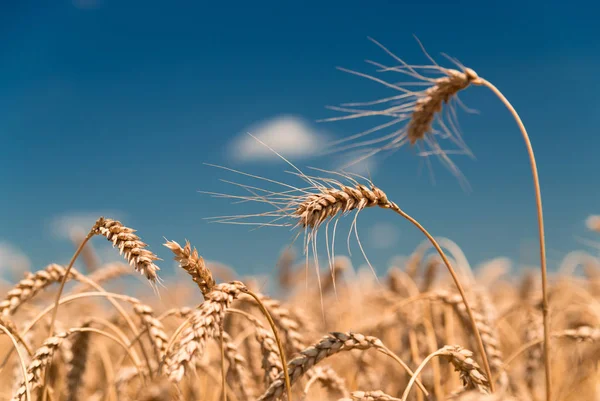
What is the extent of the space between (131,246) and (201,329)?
38 centimetres

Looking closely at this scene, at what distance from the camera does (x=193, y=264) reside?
1.53m

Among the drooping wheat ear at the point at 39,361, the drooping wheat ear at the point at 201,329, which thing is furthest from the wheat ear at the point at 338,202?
the drooping wheat ear at the point at 39,361

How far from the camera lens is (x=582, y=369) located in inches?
132

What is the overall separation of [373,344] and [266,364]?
0.47 m

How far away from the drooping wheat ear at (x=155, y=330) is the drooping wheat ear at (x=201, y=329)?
25.7 inches

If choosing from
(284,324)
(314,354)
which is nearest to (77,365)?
(284,324)

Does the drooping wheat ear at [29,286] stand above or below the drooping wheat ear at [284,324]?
above

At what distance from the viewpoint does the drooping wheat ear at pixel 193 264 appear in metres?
1.51

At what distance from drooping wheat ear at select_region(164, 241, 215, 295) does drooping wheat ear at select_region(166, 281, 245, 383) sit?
0.44 feet

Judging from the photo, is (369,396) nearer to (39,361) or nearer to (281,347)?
(281,347)

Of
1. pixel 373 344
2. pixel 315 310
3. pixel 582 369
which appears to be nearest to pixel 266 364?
pixel 373 344

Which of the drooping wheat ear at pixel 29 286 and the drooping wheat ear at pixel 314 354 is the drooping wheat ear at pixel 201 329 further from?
the drooping wheat ear at pixel 29 286

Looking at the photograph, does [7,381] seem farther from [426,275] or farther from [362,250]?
[362,250]

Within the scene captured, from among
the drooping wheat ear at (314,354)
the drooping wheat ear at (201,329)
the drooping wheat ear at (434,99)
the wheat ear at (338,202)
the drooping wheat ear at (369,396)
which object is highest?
the drooping wheat ear at (434,99)
